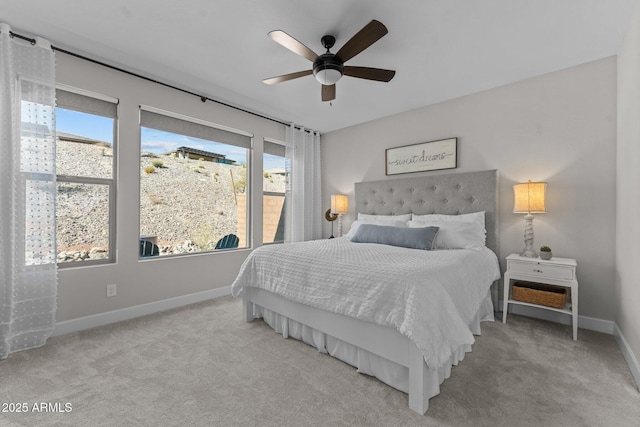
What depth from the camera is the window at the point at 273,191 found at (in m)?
4.26

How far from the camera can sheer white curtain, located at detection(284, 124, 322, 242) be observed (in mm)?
4426

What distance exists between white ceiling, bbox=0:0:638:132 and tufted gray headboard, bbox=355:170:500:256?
1053 millimetres

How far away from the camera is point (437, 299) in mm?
1558

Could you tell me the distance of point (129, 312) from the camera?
2811 millimetres

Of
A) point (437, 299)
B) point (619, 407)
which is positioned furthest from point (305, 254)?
point (619, 407)

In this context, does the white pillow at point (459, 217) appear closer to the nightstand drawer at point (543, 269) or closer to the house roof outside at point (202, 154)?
the nightstand drawer at point (543, 269)

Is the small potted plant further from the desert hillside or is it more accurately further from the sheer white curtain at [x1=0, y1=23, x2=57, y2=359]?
the sheer white curtain at [x1=0, y1=23, x2=57, y2=359]

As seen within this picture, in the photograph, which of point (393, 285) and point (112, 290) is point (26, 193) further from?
point (393, 285)

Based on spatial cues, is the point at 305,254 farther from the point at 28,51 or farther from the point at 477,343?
the point at 28,51

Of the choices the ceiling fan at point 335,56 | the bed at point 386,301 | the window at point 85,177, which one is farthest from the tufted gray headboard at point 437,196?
the window at point 85,177

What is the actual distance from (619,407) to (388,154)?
3233mm

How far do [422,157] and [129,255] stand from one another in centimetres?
365

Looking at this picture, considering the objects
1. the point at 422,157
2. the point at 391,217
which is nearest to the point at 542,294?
the point at 391,217

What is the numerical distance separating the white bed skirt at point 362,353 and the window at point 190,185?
1.42m
